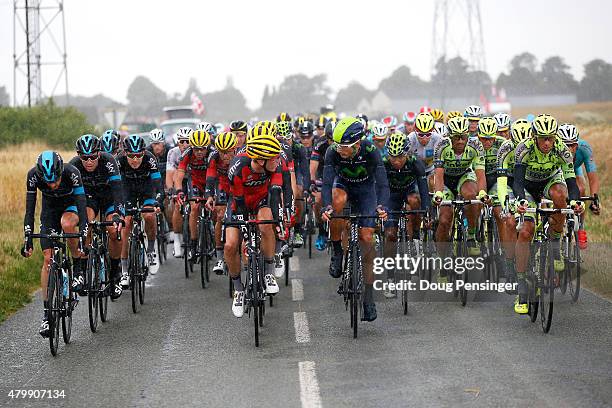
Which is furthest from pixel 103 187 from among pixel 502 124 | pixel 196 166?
pixel 502 124

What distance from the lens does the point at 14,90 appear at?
46.0 m

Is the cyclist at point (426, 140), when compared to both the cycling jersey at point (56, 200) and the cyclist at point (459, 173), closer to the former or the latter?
the cyclist at point (459, 173)

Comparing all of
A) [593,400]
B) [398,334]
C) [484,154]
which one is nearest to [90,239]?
[398,334]

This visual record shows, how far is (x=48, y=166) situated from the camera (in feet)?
29.4

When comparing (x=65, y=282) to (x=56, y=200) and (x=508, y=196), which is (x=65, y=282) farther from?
(x=508, y=196)

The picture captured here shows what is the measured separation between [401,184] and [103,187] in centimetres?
369

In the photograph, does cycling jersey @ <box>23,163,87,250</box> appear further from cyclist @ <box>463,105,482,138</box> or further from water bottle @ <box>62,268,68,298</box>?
cyclist @ <box>463,105,482,138</box>

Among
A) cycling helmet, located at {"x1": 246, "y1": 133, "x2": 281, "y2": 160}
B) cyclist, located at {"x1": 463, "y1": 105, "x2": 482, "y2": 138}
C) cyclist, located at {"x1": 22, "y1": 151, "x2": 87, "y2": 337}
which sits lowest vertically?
cyclist, located at {"x1": 22, "y1": 151, "x2": 87, "y2": 337}

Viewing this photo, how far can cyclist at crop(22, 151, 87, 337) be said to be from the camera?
8.97 meters

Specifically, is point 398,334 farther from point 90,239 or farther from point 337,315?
point 90,239

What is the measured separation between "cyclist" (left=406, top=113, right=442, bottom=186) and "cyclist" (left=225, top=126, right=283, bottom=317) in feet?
10.3

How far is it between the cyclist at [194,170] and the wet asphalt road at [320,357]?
5.77 ft

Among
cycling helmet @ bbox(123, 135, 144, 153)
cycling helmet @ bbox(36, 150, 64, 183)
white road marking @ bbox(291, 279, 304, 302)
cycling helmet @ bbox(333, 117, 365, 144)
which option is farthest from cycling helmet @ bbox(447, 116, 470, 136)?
cycling helmet @ bbox(36, 150, 64, 183)

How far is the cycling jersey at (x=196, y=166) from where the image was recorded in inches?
530
